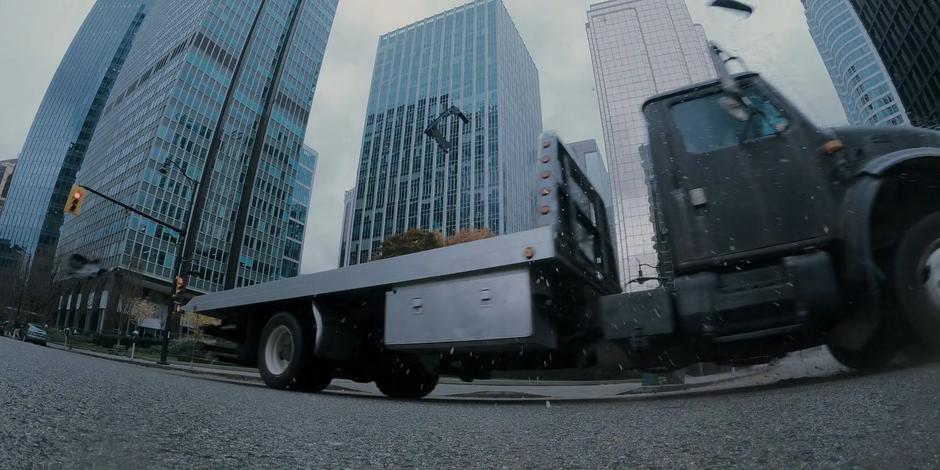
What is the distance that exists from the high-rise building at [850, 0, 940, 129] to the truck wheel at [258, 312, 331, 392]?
887 inches

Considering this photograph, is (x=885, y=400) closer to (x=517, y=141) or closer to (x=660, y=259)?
(x=660, y=259)

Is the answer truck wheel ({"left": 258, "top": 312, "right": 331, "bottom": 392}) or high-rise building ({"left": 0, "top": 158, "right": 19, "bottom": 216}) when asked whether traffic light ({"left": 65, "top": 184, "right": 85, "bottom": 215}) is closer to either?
truck wheel ({"left": 258, "top": 312, "right": 331, "bottom": 392})

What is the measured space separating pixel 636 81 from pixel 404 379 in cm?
465

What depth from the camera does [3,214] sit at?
62.6m

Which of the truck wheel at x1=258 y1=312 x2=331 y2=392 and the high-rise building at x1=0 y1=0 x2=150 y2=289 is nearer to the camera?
the truck wheel at x1=258 y1=312 x2=331 y2=392

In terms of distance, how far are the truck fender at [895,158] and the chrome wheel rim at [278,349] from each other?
5810 mm

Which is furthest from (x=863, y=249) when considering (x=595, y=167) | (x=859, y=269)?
(x=595, y=167)

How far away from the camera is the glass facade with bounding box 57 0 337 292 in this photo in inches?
1580

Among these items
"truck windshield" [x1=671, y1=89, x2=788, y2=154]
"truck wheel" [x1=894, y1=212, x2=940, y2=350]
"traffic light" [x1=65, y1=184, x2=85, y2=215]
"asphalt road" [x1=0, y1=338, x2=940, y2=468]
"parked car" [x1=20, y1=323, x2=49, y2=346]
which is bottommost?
"asphalt road" [x1=0, y1=338, x2=940, y2=468]

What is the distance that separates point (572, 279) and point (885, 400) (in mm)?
2347

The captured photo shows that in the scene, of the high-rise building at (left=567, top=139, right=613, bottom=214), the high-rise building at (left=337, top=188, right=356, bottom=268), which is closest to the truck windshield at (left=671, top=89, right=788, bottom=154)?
the high-rise building at (left=567, top=139, right=613, bottom=214)

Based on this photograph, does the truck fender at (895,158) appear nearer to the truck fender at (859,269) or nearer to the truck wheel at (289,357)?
the truck fender at (859,269)

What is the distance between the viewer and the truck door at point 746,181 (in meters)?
3.20

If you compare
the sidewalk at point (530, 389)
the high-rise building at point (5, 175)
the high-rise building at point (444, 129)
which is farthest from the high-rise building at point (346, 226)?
the high-rise building at point (5, 175)
